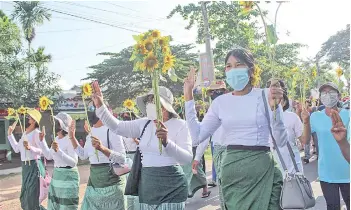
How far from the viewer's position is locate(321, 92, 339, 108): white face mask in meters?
4.20

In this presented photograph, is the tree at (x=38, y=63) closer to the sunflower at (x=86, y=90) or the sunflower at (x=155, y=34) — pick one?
the sunflower at (x=86, y=90)

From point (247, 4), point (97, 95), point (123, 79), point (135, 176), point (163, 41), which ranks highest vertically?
point (123, 79)

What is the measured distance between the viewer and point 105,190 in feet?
15.6

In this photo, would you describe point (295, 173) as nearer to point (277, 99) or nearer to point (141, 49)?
point (277, 99)

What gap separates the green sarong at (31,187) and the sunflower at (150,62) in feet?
11.8

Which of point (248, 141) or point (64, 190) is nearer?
point (248, 141)

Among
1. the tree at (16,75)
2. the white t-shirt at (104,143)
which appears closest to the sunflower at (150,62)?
the white t-shirt at (104,143)

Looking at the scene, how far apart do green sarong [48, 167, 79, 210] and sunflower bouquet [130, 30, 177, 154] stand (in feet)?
8.17

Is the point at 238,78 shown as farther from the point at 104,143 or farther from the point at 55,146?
the point at 55,146

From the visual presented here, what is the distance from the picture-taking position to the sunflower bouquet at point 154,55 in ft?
11.5

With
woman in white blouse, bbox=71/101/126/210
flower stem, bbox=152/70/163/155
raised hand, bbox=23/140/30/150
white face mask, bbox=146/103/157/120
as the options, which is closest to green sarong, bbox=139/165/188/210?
flower stem, bbox=152/70/163/155

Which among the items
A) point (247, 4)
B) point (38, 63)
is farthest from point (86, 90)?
point (38, 63)

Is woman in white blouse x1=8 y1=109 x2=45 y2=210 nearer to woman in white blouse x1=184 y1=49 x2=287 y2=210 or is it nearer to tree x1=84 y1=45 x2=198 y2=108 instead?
woman in white blouse x1=184 y1=49 x2=287 y2=210

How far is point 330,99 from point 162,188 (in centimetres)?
186
